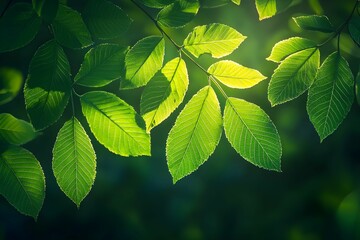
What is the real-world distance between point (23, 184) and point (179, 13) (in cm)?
49

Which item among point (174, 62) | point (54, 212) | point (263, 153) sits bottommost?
point (54, 212)

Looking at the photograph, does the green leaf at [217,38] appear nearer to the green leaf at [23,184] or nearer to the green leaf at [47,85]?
the green leaf at [47,85]

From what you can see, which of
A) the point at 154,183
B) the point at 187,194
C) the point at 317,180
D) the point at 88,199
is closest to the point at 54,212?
the point at 88,199

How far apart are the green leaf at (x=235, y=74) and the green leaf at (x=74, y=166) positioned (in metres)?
0.30

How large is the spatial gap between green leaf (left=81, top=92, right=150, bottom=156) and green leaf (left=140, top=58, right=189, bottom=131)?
22 mm

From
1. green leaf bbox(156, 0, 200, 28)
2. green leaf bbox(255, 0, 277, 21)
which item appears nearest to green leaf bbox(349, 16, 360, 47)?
green leaf bbox(255, 0, 277, 21)

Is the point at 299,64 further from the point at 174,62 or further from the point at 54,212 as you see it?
the point at 54,212

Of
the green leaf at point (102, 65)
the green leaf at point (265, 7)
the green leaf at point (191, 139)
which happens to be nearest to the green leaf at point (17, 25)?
the green leaf at point (102, 65)

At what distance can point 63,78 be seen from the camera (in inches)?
35.7

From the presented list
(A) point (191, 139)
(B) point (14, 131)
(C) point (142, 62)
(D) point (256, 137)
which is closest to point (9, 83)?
(B) point (14, 131)

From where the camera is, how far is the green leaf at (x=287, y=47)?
3.06 ft

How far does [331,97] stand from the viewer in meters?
0.92

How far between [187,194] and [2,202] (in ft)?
4.53

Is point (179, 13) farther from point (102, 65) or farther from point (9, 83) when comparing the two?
point (9, 83)
